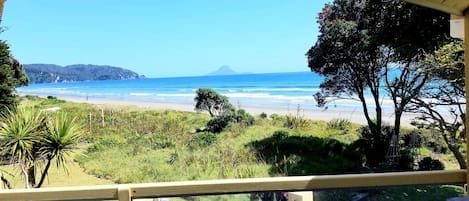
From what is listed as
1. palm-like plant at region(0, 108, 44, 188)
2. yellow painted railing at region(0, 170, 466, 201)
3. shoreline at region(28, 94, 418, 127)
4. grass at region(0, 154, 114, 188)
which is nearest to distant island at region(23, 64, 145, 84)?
shoreline at region(28, 94, 418, 127)

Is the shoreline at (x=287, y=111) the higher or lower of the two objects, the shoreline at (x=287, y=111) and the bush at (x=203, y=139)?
the higher

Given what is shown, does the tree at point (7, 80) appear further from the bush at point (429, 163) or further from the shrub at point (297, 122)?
the bush at point (429, 163)

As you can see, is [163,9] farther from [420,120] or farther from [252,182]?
[252,182]

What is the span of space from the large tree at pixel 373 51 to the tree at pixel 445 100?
20 centimetres

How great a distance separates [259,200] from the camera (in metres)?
2.30

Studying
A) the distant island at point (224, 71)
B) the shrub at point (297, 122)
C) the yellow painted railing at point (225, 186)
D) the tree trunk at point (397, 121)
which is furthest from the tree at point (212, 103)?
the yellow painted railing at point (225, 186)

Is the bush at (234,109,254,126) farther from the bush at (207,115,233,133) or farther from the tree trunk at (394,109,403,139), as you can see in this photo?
the tree trunk at (394,109,403,139)

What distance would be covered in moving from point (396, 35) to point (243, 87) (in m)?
6.67

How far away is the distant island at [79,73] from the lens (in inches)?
390

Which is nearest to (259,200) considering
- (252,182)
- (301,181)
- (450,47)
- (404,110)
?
(252,182)

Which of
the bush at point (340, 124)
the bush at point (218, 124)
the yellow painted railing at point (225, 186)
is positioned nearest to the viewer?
the yellow painted railing at point (225, 186)

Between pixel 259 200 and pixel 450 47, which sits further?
pixel 450 47

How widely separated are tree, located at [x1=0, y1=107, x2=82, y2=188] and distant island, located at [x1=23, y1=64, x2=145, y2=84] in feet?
11.5

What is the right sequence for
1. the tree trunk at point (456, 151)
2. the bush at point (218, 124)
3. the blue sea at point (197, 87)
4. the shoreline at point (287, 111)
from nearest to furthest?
the tree trunk at point (456, 151) → the shoreline at point (287, 111) → the bush at point (218, 124) → the blue sea at point (197, 87)
